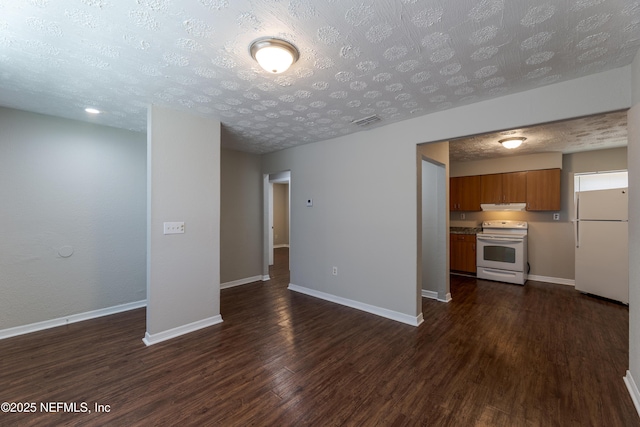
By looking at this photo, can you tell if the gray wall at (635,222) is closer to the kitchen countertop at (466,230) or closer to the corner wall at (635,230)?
the corner wall at (635,230)

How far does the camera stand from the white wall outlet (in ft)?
9.09

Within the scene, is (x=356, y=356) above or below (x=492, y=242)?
below

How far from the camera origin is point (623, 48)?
174cm

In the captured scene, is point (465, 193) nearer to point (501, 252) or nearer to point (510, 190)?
point (510, 190)

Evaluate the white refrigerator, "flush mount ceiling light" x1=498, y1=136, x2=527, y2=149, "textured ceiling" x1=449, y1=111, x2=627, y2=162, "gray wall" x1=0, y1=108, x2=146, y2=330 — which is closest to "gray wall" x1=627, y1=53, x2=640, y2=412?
"textured ceiling" x1=449, y1=111, x2=627, y2=162

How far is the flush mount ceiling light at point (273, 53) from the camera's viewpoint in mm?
1648

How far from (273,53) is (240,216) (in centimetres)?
362

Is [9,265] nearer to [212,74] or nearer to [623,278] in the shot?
[212,74]

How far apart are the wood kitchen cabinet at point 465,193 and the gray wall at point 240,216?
445cm

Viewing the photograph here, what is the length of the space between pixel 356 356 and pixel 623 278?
4334mm

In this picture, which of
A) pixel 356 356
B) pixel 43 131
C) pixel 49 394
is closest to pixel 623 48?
pixel 356 356

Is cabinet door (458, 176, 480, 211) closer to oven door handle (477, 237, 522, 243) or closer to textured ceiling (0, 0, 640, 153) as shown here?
oven door handle (477, 237, 522, 243)

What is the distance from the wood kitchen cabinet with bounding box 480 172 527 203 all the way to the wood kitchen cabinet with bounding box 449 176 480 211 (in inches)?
4.5

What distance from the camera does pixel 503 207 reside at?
5.43 metres
